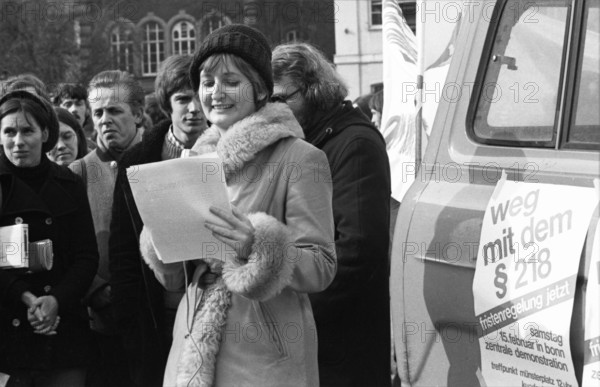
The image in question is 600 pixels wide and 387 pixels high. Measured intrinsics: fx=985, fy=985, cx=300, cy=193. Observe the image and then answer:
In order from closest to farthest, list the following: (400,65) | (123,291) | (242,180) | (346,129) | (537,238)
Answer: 1. (537,238)
2. (242,180)
3. (123,291)
4. (346,129)
5. (400,65)

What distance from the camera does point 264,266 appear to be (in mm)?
2994

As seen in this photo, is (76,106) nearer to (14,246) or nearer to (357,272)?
(14,246)

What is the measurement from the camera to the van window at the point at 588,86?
285 cm

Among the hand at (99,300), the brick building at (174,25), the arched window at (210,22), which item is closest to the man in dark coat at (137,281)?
the hand at (99,300)

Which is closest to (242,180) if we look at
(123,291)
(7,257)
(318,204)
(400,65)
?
(318,204)

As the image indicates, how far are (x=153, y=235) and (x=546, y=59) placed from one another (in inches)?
52.0

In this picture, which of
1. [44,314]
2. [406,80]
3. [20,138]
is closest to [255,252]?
[44,314]

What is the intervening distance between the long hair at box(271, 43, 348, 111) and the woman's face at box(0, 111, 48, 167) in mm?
1104

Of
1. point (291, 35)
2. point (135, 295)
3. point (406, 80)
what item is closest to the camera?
point (135, 295)

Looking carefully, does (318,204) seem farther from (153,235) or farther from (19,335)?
(19,335)

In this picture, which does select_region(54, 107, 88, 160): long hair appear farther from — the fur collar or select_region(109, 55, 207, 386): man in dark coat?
the fur collar

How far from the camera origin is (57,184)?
14.5 ft

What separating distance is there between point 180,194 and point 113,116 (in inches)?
83.8

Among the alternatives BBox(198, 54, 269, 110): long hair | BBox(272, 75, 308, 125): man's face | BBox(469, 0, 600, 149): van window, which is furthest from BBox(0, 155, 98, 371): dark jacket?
BBox(469, 0, 600, 149): van window
